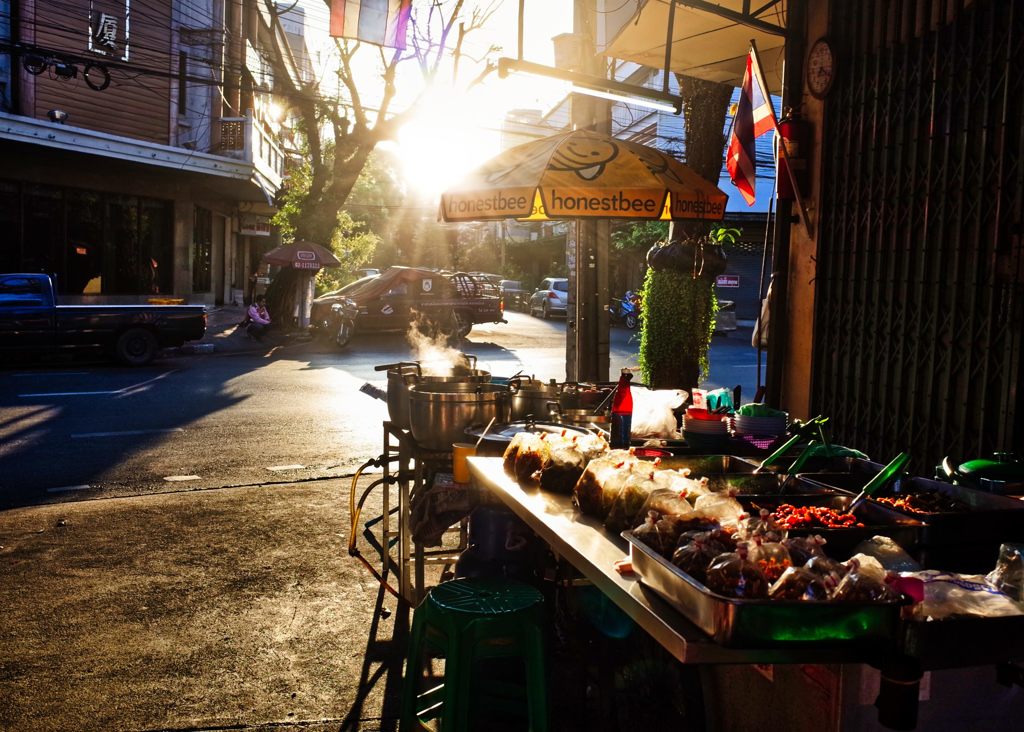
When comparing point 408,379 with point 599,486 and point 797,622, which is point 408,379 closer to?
point 599,486

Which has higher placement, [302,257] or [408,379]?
[302,257]

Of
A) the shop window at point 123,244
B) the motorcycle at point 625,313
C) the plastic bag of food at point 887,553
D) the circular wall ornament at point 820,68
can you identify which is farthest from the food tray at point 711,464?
the motorcycle at point 625,313

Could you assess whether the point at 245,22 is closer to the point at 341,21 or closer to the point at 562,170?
the point at 341,21

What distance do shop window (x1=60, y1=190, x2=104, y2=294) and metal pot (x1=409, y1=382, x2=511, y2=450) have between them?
20791 millimetres

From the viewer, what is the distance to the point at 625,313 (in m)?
31.6

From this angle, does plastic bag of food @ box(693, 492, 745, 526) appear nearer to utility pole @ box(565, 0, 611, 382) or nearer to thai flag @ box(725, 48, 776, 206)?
thai flag @ box(725, 48, 776, 206)

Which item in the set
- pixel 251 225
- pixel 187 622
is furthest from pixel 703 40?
pixel 251 225

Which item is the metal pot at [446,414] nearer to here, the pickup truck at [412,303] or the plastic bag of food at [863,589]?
the plastic bag of food at [863,589]

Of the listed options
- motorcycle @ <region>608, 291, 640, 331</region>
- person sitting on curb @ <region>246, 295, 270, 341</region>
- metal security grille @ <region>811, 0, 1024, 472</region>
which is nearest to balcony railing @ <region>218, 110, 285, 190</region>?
person sitting on curb @ <region>246, 295, 270, 341</region>

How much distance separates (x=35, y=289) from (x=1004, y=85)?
48.8 feet

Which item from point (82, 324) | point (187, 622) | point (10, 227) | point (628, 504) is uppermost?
point (10, 227)

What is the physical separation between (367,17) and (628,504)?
9741 millimetres

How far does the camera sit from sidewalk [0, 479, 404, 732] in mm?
3746

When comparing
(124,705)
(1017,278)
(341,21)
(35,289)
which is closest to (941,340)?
(1017,278)
